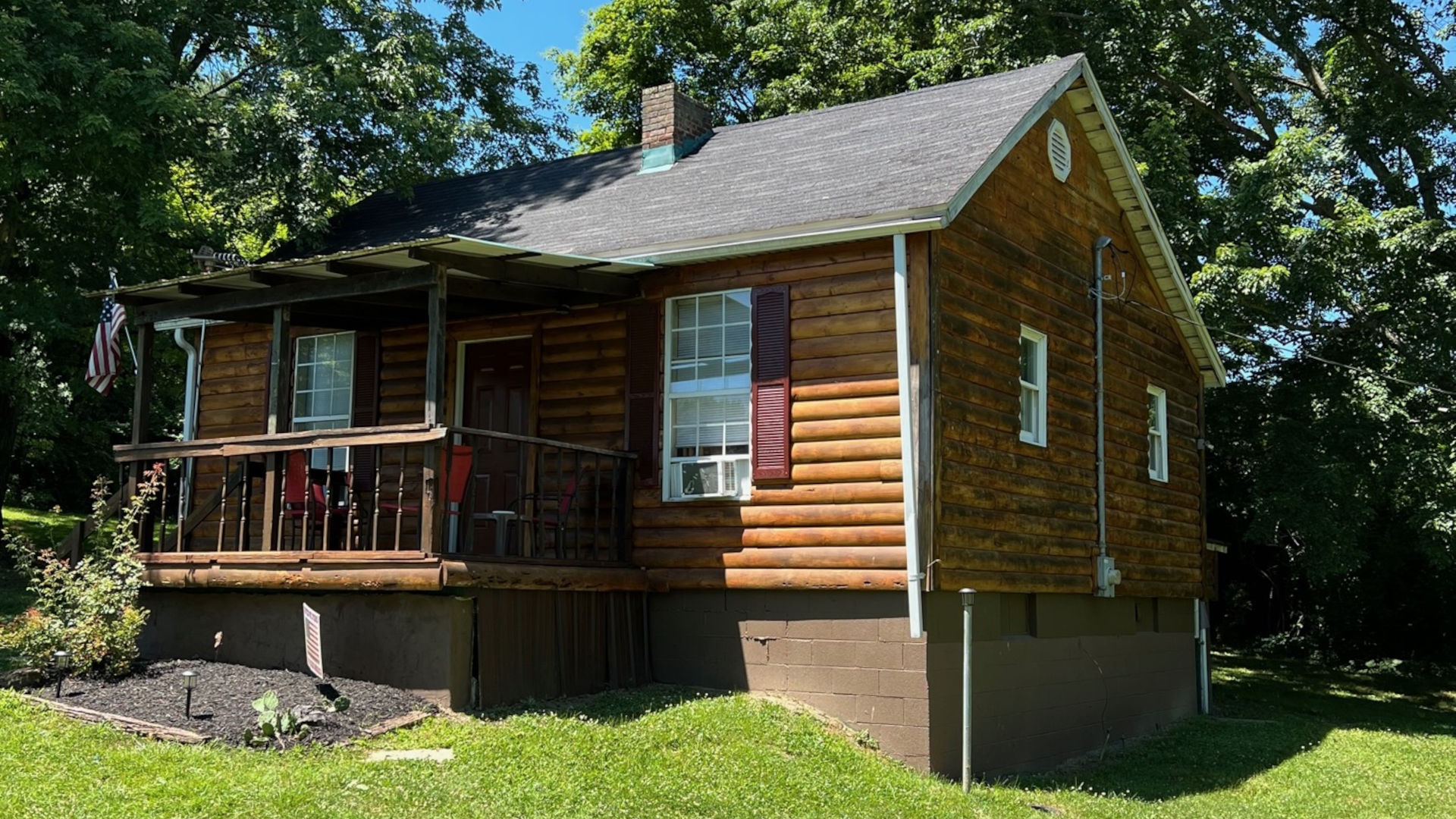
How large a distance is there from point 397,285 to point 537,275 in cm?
111

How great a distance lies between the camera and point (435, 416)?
31.6 feet

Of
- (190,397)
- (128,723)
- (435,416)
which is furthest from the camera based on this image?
(190,397)

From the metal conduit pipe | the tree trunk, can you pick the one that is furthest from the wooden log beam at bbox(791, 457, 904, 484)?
the tree trunk

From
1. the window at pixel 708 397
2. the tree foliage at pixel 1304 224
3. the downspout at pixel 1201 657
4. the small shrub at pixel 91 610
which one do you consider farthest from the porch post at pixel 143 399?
the tree foliage at pixel 1304 224

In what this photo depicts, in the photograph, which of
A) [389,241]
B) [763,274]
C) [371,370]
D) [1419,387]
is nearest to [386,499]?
[371,370]

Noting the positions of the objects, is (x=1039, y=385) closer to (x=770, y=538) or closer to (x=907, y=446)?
(x=907, y=446)

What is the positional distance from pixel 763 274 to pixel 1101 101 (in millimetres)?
4772

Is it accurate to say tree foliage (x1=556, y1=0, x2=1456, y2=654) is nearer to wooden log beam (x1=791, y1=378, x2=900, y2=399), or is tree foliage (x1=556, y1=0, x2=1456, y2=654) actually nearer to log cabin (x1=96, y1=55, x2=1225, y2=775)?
log cabin (x1=96, y1=55, x2=1225, y2=775)

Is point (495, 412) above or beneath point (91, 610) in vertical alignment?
above

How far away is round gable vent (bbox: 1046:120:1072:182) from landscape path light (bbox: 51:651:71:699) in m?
9.61

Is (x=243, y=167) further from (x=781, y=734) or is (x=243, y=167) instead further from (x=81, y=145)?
(x=781, y=734)

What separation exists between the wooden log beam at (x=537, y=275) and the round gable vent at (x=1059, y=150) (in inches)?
174

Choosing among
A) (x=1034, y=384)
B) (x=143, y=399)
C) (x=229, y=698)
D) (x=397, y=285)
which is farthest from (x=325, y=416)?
(x=1034, y=384)

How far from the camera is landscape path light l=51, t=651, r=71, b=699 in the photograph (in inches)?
386
